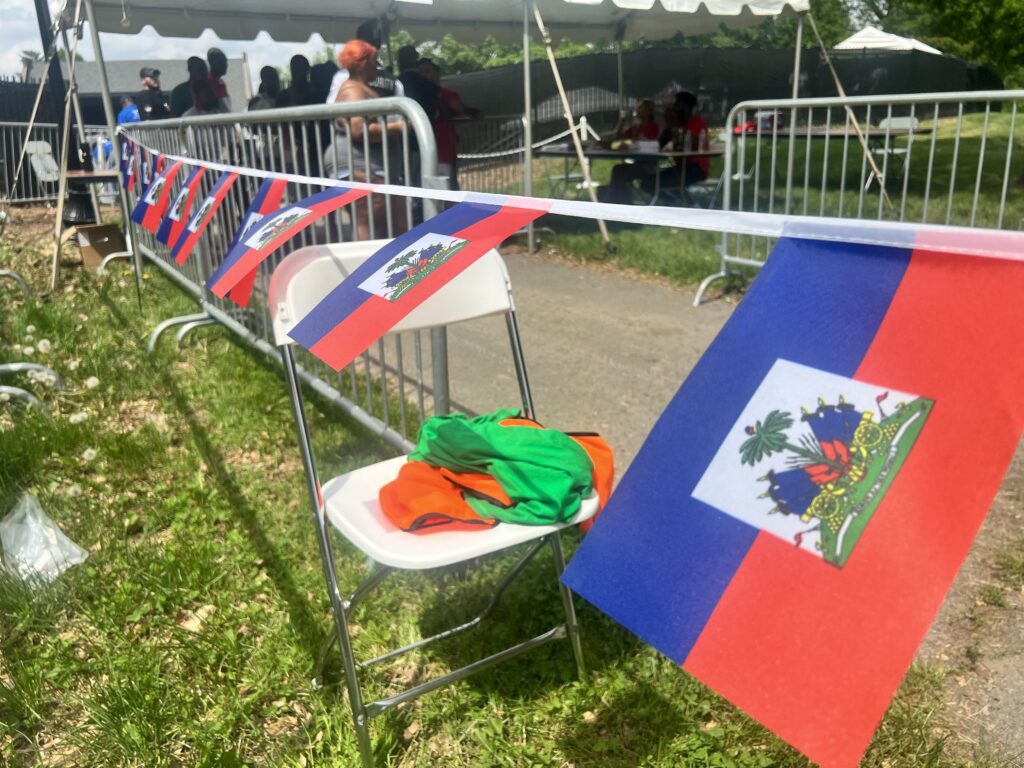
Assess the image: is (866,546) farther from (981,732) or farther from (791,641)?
(981,732)

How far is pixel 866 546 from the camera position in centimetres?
94

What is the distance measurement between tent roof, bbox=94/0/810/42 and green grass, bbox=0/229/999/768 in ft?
22.2

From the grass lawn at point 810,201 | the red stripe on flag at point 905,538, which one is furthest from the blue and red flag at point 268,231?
the grass lawn at point 810,201

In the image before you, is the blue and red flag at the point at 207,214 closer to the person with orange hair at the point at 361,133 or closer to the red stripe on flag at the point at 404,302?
the person with orange hair at the point at 361,133

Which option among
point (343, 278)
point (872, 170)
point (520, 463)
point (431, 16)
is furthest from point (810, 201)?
point (520, 463)

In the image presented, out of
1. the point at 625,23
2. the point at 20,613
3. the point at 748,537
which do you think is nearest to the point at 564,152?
the point at 625,23

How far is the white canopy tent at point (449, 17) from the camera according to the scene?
30.2 feet

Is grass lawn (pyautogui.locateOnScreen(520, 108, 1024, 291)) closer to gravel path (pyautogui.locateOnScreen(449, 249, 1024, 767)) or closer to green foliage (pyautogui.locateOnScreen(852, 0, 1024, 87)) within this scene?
gravel path (pyautogui.locateOnScreen(449, 249, 1024, 767))

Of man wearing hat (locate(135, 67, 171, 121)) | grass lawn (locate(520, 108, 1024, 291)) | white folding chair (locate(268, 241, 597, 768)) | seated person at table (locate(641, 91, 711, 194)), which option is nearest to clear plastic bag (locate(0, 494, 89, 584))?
white folding chair (locate(268, 241, 597, 768))

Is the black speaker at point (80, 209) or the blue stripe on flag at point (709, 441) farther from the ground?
the blue stripe on flag at point (709, 441)

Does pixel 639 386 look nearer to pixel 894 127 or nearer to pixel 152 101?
pixel 152 101

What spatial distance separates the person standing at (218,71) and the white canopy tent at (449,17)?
1.93ft

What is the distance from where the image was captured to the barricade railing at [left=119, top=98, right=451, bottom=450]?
284cm

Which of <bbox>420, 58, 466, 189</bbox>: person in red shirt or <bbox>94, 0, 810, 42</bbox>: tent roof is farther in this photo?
<bbox>94, 0, 810, 42</bbox>: tent roof
